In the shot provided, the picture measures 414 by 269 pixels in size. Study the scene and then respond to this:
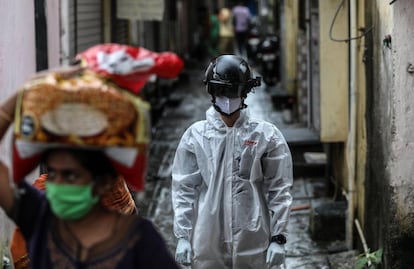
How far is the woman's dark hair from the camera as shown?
10.3ft

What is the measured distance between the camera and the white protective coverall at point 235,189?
5.41 m

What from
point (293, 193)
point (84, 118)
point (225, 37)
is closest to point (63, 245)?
point (84, 118)

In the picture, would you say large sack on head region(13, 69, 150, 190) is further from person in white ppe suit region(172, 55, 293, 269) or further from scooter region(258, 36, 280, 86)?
scooter region(258, 36, 280, 86)

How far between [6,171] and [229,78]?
7.30 ft

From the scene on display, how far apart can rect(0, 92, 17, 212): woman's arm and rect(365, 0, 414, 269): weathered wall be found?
3.87 meters

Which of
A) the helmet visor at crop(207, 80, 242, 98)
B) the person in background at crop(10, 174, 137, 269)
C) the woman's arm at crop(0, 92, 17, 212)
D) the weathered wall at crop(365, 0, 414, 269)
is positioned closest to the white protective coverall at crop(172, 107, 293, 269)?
the helmet visor at crop(207, 80, 242, 98)

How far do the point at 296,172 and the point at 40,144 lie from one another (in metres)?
8.34

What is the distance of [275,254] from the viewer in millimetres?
5367

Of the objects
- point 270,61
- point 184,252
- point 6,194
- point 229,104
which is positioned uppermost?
point 229,104

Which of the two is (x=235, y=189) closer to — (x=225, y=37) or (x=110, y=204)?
(x=110, y=204)

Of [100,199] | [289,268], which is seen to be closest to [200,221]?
[100,199]

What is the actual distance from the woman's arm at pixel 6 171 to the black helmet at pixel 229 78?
2.18 m

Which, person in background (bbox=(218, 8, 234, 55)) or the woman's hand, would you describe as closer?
the woman's hand

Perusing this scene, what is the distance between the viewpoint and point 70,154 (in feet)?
10.3
